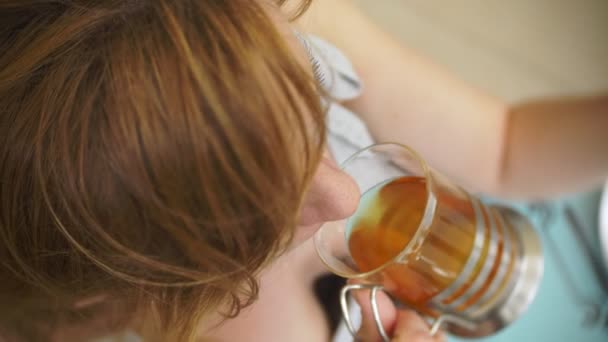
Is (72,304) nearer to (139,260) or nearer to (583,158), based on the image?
(139,260)

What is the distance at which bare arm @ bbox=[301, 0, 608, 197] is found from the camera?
0.67 metres

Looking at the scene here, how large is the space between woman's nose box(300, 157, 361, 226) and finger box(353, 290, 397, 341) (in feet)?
0.49

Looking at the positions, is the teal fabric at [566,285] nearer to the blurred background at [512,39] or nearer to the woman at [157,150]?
the blurred background at [512,39]

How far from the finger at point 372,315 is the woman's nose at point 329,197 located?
0.49 feet

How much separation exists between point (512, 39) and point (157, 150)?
0.81m

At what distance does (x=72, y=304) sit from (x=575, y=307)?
2.90 feet

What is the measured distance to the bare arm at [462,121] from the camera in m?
0.67

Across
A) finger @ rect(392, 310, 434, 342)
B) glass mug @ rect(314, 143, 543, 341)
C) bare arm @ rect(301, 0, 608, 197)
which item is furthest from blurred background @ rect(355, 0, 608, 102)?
finger @ rect(392, 310, 434, 342)

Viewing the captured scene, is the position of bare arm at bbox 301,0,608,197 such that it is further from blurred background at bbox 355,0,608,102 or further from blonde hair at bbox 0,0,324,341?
blonde hair at bbox 0,0,324,341

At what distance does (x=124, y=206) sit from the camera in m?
0.33

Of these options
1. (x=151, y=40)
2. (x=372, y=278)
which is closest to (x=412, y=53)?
(x=372, y=278)

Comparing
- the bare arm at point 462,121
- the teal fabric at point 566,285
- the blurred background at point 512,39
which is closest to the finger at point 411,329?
the bare arm at point 462,121

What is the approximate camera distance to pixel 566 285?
0.95 meters

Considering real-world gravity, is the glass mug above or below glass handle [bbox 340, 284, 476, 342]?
above
